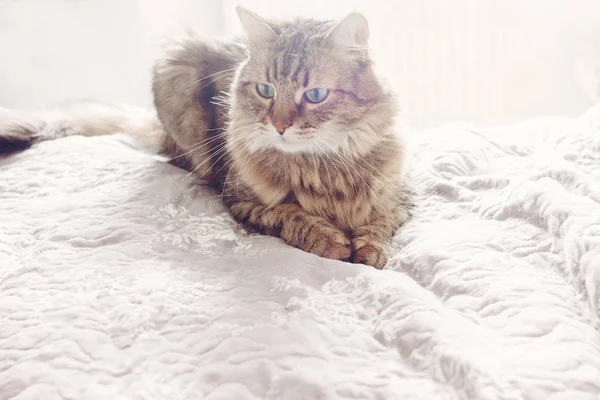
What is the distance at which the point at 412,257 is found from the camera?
1120 mm

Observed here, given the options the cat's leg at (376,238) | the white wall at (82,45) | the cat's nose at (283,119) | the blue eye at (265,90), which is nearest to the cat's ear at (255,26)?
the blue eye at (265,90)

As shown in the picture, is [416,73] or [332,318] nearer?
[332,318]

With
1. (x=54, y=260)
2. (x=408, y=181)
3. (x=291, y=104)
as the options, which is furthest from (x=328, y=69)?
(x=54, y=260)

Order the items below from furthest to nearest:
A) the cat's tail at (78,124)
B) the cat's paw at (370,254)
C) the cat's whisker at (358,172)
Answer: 1. the cat's tail at (78,124)
2. the cat's whisker at (358,172)
3. the cat's paw at (370,254)

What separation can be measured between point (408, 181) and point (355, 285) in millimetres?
606

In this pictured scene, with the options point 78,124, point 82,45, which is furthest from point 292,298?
point 82,45

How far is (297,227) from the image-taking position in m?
1.27

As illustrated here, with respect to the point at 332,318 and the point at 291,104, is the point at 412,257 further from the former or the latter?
the point at 291,104

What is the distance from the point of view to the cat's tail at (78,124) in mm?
1710

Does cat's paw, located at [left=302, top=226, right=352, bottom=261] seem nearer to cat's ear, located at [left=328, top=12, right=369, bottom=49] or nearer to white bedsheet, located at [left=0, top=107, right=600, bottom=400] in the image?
white bedsheet, located at [left=0, top=107, right=600, bottom=400]

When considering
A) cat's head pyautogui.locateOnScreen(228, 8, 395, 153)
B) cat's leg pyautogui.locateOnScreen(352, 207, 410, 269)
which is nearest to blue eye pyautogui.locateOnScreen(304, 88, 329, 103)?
cat's head pyautogui.locateOnScreen(228, 8, 395, 153)

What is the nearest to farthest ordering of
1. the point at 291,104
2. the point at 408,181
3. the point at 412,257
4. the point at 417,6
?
the point at 412,257, the point at 291,104, the point at 408,181, the point at 417,6

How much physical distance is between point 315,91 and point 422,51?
158 cm

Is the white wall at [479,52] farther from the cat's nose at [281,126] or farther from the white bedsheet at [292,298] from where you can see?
the cat's nose at [281,126]
